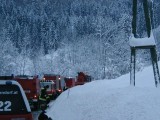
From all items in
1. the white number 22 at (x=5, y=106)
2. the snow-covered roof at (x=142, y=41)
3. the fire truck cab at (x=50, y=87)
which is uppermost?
the snow-covered roof at (x=142, y=41)

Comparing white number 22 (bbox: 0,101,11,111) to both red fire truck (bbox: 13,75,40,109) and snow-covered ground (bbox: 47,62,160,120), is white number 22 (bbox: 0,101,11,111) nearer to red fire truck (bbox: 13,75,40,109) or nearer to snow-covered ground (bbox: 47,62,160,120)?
snow-covered ground (bbox: 47,62,160,120)

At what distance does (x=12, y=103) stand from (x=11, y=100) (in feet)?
0.21

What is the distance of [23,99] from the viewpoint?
27.1 ft

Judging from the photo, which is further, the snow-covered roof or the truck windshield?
the snow-covered roof

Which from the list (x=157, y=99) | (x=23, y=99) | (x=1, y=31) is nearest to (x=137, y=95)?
(x=157, y=99)

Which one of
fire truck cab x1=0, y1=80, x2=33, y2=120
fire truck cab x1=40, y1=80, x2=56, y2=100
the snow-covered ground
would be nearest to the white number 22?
fire truck cab x1=0, y1=80, x2=33, y2=120

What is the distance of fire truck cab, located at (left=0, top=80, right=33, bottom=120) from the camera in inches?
316

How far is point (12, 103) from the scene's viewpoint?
8172mm

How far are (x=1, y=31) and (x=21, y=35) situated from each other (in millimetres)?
10898

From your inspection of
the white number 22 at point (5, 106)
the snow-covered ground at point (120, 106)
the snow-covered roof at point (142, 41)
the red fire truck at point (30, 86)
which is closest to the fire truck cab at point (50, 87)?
the red fire truck at point (30, 86)

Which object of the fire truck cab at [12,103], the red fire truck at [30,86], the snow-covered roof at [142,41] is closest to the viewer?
the fire truck cab at [12,103]

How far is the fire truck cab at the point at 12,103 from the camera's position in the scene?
316 inches

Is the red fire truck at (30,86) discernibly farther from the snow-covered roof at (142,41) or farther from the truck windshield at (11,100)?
the truck windshield at (11,100)

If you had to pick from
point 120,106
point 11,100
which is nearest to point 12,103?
point 11,100
